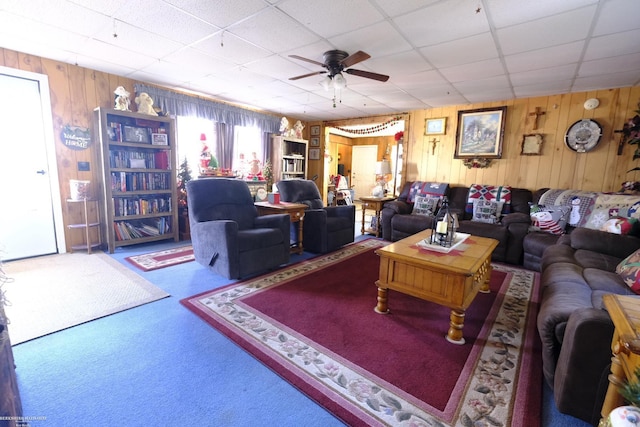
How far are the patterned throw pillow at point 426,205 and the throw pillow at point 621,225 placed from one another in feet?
6.49

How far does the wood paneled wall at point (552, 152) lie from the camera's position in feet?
12.1

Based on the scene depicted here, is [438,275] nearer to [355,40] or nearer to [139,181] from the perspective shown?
[355,40]

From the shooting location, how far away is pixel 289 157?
5969 millimetres

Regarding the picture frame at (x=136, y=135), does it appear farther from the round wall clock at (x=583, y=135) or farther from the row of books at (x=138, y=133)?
the round wall clock at (x=583, y=135)

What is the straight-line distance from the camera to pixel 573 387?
4.13ft

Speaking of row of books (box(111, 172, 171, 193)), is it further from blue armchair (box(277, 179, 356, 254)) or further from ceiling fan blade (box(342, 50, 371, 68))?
ceiling fan blade (box(342, 50, 371, 68))

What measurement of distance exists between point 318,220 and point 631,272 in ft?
9.16

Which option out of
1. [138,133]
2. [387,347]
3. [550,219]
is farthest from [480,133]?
[138,133]

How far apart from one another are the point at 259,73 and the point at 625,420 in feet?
12.7

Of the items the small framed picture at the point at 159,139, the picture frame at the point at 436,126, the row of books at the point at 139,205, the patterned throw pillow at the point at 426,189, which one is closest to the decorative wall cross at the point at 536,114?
the picture frame at the point at 436,126

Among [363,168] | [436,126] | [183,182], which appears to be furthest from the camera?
[363,168]

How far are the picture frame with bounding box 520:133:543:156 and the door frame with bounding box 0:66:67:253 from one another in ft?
20.4

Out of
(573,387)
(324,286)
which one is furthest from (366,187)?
(573,387)

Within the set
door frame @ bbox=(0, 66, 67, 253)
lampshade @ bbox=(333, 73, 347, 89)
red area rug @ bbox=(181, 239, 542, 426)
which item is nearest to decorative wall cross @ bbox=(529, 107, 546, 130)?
red area rug @ bbox=(181, 239, 542, 426)
